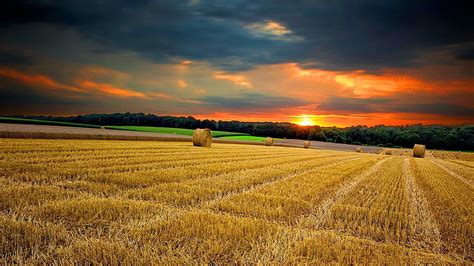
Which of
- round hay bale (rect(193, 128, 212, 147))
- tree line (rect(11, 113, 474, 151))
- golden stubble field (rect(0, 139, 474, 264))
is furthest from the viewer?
tree line (rect(11, 113, 474, 151))

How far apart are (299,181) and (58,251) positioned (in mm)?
7405

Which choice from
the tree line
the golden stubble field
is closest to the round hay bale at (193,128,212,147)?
the golden stubble field

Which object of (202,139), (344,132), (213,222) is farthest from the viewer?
(344,132)

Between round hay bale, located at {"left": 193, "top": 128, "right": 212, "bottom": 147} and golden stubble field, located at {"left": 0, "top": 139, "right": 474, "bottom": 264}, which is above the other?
round hay bale, located at {"left": 193, "top": 128, "right": 212, "bottom": 147}

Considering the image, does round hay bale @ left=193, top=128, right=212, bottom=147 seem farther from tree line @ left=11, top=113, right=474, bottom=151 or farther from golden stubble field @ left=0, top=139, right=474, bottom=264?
tree line @ left=11, top=113, right=474, bottom=151

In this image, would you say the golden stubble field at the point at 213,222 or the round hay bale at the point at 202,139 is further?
the round hay bale at the point at 202,139

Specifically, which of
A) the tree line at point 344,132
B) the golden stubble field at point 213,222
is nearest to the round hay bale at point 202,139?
the golden stubble field at point 213,222

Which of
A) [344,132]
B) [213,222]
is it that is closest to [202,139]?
[213,222]

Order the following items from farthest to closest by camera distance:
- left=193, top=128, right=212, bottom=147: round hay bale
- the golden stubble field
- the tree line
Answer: the tree line < left=193, top=128, right=212, bottom=147: round hay bale < the golden stubble field

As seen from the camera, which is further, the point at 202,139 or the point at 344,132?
the point at 344,132

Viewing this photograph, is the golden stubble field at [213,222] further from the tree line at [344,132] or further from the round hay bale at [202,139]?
the tree line at [344,132]

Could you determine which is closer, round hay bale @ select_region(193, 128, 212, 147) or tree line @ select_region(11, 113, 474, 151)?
round hay bale @ select_region(193, 128, 212, 147)

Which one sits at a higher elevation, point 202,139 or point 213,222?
point 202,139

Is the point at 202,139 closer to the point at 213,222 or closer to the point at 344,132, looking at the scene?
the point at 213,222
